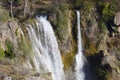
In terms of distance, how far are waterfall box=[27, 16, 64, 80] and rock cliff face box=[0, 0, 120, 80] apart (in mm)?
778

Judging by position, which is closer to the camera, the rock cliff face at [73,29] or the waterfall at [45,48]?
the rock cliff face at [73,29]

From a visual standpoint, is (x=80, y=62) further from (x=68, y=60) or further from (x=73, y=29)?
(x=73, y=29)

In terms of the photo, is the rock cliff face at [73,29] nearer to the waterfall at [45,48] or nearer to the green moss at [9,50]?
the green moss at [9,50]

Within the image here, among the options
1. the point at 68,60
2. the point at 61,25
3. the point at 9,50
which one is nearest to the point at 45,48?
the point at 68,60

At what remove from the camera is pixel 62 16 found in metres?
58.8

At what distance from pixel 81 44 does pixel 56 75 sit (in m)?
5.84

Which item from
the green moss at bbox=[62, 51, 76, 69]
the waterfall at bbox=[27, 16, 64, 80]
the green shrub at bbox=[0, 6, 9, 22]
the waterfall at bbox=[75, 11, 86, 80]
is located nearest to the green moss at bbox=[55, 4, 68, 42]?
the waterfall at bbox=[27, 16, 64, 80]

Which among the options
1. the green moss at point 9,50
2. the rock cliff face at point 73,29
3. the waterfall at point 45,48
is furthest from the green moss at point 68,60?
the green moss at point 9,50

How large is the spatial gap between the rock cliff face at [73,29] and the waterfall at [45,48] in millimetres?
778

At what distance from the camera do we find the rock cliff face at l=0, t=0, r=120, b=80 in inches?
2108

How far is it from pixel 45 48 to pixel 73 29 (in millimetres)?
5552

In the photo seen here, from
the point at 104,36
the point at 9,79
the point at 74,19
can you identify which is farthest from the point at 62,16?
the point at 9,79

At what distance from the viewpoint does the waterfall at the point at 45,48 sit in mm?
54219

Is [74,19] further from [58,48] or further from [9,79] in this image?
[9,79]
